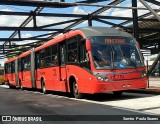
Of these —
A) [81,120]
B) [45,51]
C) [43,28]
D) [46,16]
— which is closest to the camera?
[81,120]

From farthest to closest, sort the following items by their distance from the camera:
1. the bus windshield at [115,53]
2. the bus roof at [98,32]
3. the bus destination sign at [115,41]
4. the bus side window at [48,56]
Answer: the bus side window at [48,56] < the bus roof at [98,32] < the bus destination sign at [115,41] < the bus windshield at [115,53]

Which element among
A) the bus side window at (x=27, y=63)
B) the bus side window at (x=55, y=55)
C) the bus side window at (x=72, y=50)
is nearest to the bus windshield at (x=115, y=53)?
the bus side window at (x=72, y=50)

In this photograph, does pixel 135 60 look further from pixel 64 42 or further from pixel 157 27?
pixel 157 27

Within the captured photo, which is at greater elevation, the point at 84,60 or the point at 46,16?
the point at 46,16

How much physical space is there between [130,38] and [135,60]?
110 cm

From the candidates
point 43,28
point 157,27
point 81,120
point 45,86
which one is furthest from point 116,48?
point 157,27

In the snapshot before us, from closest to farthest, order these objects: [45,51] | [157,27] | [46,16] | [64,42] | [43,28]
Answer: [64,42], [45,51], [46,16], [43,28], [157,27]

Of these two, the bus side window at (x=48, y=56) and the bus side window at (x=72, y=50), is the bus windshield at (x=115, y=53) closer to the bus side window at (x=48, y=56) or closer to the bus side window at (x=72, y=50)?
the bus side window at (x=72, y=50)

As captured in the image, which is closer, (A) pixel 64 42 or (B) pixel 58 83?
(A) pixel 64 42

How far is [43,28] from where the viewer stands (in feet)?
110

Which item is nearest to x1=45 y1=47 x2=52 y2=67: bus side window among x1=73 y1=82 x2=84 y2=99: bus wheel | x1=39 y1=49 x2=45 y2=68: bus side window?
x1=39 y1=49 x2=45 y2=68: bus side window

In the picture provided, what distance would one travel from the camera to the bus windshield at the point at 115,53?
15547 mm

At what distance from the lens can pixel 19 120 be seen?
34.0 ft

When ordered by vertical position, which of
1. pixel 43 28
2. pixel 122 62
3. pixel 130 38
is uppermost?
pixel 43 28
